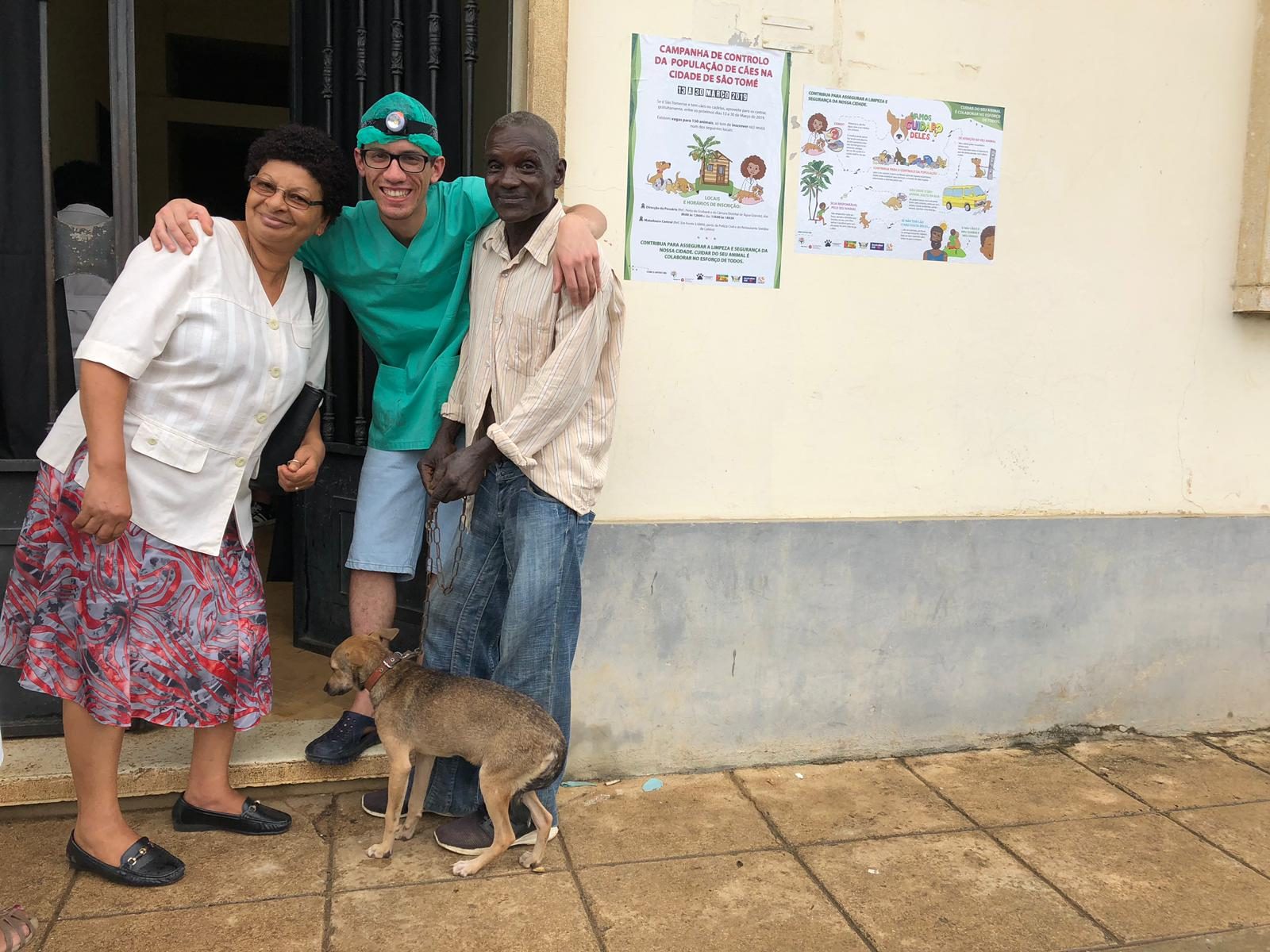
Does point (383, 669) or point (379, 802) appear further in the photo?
point (379, 802)

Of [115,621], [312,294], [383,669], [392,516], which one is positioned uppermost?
[312,294]

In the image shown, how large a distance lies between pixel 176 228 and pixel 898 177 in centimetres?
260

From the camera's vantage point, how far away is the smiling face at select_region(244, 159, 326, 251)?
2871 mm

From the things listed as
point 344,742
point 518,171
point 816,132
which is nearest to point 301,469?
point 344,742

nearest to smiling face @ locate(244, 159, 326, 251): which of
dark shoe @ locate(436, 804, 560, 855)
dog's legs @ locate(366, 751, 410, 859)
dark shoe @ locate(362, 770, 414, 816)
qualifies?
dog's legs @ locate(366, 751, 410, 859)

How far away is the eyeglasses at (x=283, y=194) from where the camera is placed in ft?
9.43

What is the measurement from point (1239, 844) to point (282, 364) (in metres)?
3.58

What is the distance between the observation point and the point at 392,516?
3.43 m

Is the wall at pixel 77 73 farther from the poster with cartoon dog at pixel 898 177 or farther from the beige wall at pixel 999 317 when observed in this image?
the poster with cartoon dog at pixel 898 177

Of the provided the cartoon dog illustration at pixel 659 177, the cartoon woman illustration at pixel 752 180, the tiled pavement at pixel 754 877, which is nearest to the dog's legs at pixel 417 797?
the tiled pavement at pixel 754 877

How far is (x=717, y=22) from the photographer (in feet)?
11.8

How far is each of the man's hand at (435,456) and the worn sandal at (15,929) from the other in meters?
1.56

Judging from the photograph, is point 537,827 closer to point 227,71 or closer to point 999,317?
point 999,317

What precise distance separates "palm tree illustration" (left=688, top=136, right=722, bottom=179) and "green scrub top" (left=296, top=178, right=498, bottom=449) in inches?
33.5
